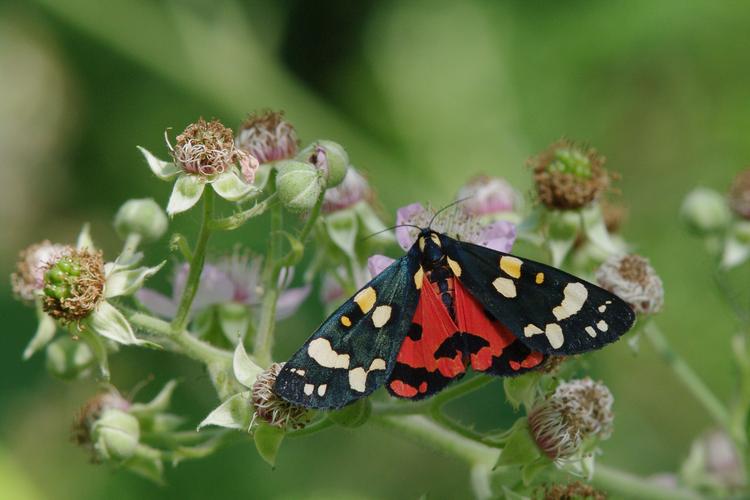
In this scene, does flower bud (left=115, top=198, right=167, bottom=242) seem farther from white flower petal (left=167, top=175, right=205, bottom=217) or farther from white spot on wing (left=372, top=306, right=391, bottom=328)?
white spot on wing (left=372, top=306, right=391, bottom=328)

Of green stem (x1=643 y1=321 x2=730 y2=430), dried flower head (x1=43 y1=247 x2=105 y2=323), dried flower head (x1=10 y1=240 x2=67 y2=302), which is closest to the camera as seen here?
dried flower head (x1=43 y1=247 x2=105 y2=323)

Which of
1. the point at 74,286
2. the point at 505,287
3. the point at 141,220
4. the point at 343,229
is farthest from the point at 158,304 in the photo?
the point at 505,287

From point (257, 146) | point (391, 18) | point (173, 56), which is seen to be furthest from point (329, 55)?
point (257, 146)

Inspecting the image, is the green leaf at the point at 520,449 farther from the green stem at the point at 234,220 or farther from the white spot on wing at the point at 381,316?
the green stem at the point at 234,220

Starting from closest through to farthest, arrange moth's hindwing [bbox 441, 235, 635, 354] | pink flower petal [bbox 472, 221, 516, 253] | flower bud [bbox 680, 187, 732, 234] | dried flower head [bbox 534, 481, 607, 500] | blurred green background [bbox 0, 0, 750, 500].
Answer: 1. moth's hindwing [bbox 441, 235, 635, 354]
2. dried flower head [bbox 534, 481, 607, 500]
3. pink flower petal [bbox 472, 221, 516, 253]
4. flower bud [bbox 680, 187, 732, 234]
5. blurred green background [bbox 0, 0, 750, 500]

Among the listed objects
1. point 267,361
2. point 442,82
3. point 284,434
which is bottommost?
point 284,434

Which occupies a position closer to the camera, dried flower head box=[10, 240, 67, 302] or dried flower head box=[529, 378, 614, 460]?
dried flower head box=[529, 378, 614, 460]

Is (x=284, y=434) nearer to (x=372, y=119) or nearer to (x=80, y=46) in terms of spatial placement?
(x=372, y=119)

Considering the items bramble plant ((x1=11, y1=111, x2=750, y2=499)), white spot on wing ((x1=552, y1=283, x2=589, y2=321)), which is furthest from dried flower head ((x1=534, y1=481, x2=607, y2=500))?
white spot on wing ((x1=552, y1=283, x2=589, y2=321))
